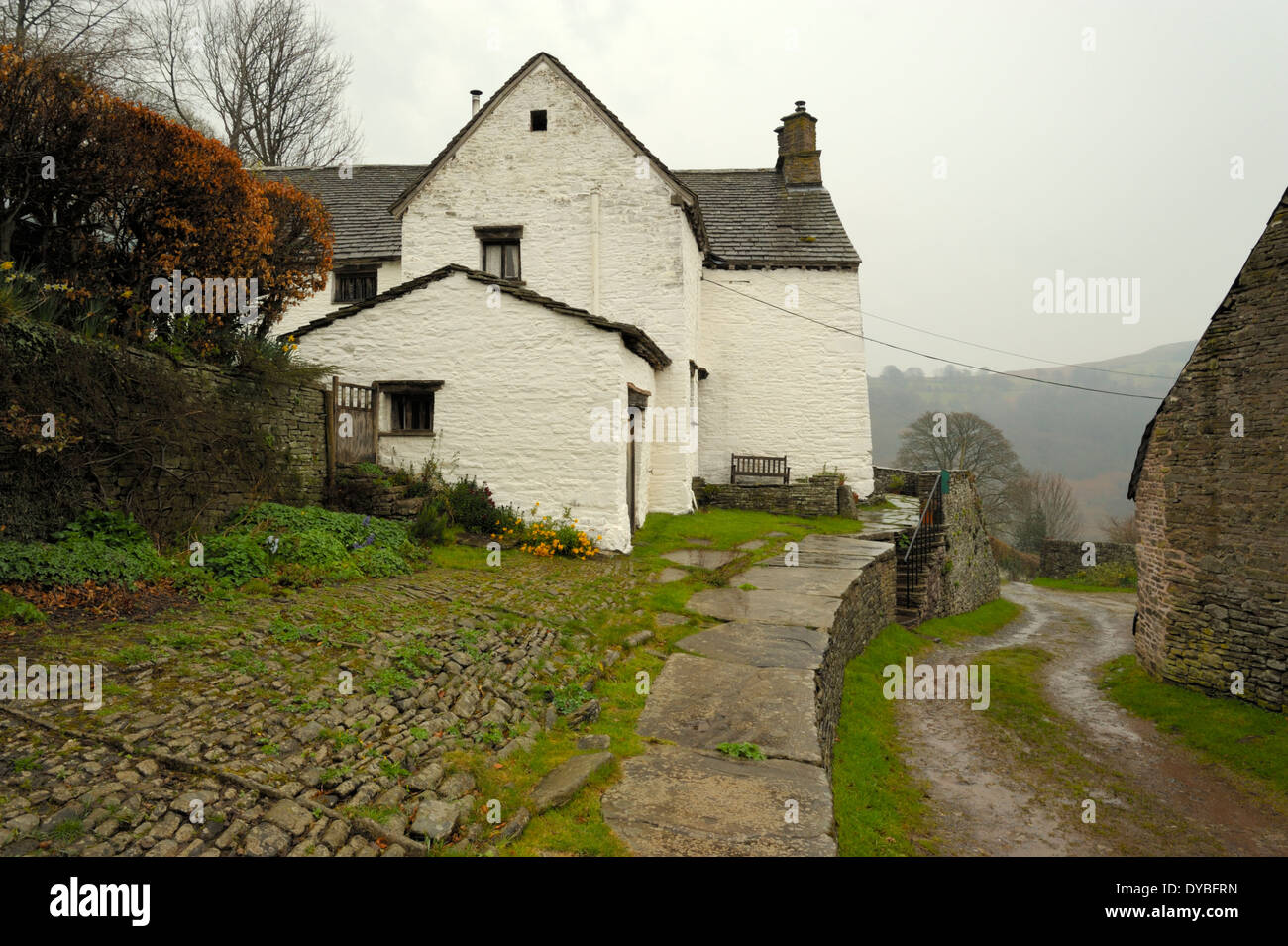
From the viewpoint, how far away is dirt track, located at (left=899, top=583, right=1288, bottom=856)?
6789 mm

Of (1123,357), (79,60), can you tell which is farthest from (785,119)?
(1123,357)

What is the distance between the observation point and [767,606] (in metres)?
8.85

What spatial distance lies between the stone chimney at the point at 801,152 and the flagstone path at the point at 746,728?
674 inches

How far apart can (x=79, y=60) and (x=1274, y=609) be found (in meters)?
18.9

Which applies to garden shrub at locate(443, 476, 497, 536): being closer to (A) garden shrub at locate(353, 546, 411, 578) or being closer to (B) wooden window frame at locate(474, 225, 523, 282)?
(A) garden shrub at locate(353, 546, 411, 578)

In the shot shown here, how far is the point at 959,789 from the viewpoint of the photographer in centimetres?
759

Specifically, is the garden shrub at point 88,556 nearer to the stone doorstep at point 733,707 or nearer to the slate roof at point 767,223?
the stone doorstep at point 733,707

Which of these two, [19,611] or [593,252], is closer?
[19,611]

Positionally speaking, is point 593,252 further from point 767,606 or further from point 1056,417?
point 1056,417

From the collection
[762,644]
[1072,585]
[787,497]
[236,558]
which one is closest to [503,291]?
[236,558]

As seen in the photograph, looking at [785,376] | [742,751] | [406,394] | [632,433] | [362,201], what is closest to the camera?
[742,751]

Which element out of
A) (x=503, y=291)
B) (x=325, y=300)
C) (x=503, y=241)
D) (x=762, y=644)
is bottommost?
(x=762, y=644)

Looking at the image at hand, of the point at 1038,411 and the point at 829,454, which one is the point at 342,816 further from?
the point at 1038,411

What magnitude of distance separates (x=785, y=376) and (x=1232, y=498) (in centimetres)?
1117
